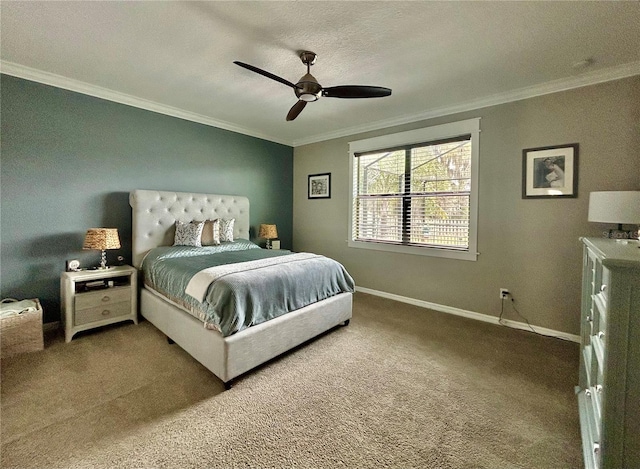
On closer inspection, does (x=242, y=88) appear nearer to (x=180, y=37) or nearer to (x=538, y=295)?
(x=180, y=37)

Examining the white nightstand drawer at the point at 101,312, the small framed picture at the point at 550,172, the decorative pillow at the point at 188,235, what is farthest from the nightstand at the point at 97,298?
the small framed picture at the point at 550,172

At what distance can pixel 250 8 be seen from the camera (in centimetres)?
172

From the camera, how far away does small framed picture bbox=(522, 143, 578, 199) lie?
2584 millimetres

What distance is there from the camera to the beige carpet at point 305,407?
1.37 metres

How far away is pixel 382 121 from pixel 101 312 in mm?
4166

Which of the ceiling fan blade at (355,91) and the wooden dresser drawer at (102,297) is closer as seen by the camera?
the ceiling fan blade at (355,91)

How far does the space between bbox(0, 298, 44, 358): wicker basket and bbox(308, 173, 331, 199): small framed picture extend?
12.2 feet

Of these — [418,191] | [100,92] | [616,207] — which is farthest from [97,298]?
[616,207]

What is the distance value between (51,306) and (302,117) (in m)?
3.64

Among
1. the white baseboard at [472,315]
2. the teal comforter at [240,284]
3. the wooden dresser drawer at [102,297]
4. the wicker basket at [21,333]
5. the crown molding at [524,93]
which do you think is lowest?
the white baseboard at [472,315]

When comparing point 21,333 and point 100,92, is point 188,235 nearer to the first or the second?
point 21,333

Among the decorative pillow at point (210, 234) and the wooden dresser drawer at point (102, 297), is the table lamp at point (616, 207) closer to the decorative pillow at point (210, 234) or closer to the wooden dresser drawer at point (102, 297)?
the decorative pillow at point (210, 234)

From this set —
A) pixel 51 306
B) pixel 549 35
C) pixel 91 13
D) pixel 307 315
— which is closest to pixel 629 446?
pixel 307 315

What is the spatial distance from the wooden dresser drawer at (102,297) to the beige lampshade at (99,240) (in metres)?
0.46
